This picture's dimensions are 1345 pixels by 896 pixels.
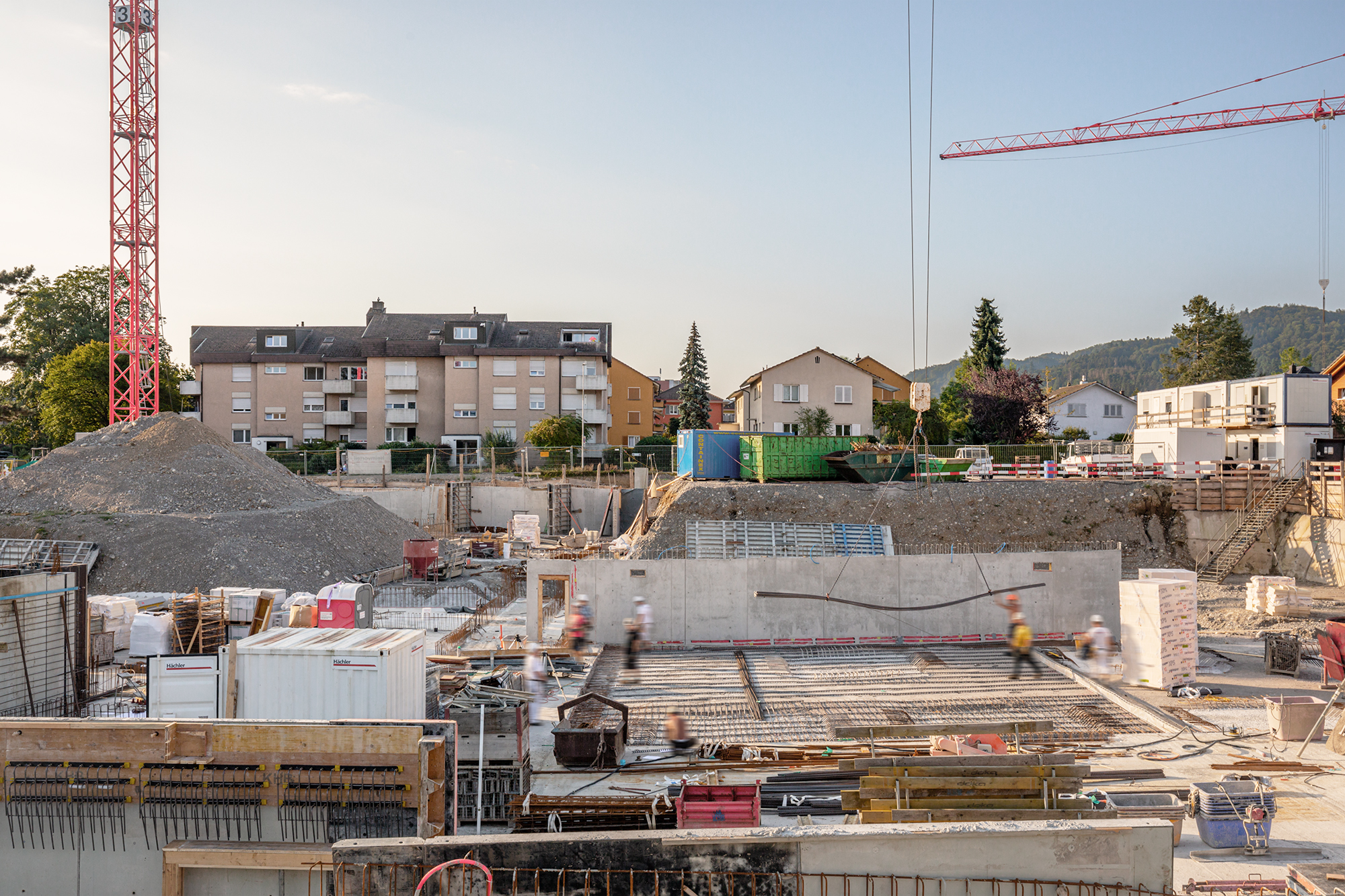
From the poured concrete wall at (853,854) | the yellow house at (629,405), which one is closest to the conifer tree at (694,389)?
the yellow house at (629,405)

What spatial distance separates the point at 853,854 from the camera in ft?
26.0

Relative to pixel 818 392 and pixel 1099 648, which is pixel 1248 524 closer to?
pixel 1099 648

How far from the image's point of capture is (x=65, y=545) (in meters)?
27.6

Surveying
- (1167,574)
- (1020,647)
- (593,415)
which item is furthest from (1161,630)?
(593,415)

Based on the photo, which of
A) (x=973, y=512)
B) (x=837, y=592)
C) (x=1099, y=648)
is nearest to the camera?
(x=1099, y=648)

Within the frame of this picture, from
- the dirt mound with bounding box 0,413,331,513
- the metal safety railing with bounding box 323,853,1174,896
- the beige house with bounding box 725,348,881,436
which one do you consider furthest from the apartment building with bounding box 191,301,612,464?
the metal safety railing with bounding box 323,853,1174,896

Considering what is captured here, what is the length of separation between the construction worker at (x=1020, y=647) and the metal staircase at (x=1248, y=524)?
14.1 meters

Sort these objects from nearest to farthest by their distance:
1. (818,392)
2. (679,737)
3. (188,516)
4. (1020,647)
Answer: (679,737) < (1020,647) < (188,516) < (818,392)

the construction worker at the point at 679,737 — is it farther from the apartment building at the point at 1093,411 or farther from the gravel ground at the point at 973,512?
the apartment building at the point at 1093,411

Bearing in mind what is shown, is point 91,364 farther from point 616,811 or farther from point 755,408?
point 616,811

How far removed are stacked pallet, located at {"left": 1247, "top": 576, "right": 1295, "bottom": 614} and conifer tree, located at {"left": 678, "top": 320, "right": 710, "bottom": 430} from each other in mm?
43679

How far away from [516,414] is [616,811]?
48664 millimetres

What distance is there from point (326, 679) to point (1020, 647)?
43.8ft

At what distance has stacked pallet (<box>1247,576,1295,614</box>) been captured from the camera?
23.8 meters
